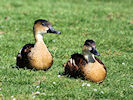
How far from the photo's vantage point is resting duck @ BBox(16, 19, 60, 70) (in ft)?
26.3

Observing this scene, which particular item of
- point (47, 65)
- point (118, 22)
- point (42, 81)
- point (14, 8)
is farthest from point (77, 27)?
point (42, 81)

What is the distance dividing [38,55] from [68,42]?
3.18 meters

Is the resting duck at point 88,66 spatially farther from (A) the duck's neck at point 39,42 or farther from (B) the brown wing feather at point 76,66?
(A) the duck's neck at point 39,42

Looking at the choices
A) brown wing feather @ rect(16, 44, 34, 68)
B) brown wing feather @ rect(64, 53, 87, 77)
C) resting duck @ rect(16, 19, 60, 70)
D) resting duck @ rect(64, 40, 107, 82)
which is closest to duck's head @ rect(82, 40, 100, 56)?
resting duck @ rect(64, 40, 107, 82)

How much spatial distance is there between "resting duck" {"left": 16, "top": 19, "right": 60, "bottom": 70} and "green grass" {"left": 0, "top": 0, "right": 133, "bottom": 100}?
0.21 metres

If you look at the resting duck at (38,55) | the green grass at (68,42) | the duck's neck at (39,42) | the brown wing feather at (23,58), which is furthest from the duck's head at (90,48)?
the brown wing feather at (23,58)

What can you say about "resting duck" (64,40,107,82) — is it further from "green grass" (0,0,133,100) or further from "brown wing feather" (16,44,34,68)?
"brown wing feather" (16,44,34,68)

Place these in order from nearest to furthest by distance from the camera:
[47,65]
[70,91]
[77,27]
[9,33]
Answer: [70,91] → [47,65] → [9,33] → [77,27]

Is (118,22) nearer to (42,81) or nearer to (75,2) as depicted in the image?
(75,2)

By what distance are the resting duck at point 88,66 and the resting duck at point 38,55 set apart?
706 mm

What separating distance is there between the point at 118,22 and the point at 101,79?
6615mm

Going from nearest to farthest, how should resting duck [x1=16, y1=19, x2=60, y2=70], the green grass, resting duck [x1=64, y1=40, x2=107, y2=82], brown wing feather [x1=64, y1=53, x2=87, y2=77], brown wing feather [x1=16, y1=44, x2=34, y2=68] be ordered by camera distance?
the green grass < resting duck [x1=64, y1=40, x2=107, y2=82] < brown wing feather [x1=64, y1=53, x2=87, y2=77] < resting duck [x1=16, y1=19, x2=60, y2=70] < brown wing feather [x1=16, y1=44, x2=34, y2=68]

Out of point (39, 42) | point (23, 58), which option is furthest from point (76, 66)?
point (23, 58)

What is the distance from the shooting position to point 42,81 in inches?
290
